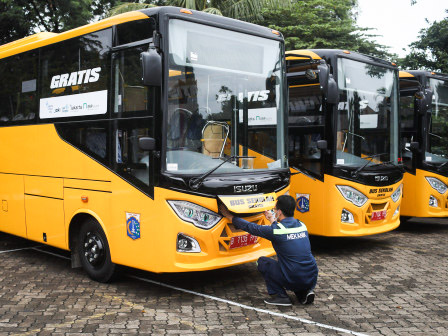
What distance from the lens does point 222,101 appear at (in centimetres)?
647

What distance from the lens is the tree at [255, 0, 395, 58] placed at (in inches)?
860

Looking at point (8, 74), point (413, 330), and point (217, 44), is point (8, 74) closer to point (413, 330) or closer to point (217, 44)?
point (217, 44)

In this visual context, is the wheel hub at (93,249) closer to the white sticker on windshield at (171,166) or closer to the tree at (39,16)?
the white sticker on windshield at (171,166)

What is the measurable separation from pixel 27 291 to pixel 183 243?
2.21 meters

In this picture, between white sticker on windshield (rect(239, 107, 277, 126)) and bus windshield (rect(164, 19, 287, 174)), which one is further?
white sticker on windshield (rect(239, 107, 277, 126))

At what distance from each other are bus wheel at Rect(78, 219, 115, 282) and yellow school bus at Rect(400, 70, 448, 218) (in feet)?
21.7

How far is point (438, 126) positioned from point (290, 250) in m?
6.59

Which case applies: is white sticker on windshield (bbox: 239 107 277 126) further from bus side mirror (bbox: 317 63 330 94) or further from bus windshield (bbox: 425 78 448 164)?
bus windshield (bbox: 425 78 448 164)

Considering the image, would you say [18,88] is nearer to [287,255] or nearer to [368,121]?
[287,255]

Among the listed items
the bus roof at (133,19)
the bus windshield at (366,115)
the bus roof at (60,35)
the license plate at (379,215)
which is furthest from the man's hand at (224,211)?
the license plate at (379,215)

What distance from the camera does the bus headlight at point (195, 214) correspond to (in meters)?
5.88

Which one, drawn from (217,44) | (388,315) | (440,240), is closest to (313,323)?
(388,315)

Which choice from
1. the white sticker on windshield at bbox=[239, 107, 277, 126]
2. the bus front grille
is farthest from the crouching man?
the white sticker on windshield at bbox=[239, 107, 277, 126]

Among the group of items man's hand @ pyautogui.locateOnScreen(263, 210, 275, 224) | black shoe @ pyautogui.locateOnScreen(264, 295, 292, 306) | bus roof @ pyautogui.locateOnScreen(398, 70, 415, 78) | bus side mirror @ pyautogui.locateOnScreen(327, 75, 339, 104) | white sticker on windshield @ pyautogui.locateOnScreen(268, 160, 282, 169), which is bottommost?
black shoe @ pyautogui.locateOnScreen(264, 295, 292, 306)
